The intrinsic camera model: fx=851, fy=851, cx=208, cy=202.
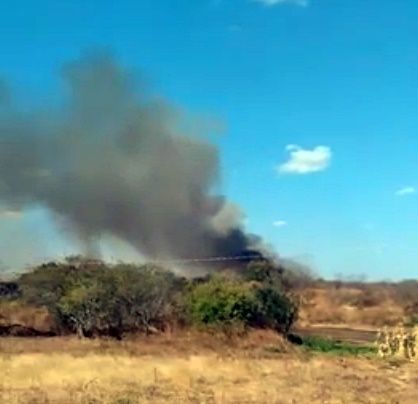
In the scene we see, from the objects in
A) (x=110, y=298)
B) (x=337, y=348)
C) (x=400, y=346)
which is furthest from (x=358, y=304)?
(x=400, y=346)

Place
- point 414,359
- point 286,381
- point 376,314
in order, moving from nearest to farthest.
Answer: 1. point 286,381
2. point 414,359
3. point 376,314

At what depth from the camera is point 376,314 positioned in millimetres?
88375

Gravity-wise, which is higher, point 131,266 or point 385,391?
point 131,266

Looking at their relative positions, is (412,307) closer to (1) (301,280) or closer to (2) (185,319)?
(1) (301,280)

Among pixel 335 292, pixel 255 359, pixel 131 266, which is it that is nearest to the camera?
pixel 255 359

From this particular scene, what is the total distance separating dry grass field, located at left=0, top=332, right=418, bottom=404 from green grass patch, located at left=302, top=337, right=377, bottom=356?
3.73m

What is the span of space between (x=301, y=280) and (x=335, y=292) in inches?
518

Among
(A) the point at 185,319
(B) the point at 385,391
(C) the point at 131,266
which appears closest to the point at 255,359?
(B) the point at 385,391

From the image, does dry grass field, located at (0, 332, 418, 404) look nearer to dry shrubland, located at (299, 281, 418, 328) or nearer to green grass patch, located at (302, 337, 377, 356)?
green grass patch, located at (302, 337, 377, 356)

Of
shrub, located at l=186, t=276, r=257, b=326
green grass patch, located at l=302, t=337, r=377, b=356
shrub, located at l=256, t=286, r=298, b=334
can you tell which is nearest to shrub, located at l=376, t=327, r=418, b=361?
green grass patch, located at l=302, t=337, r=377, b=356

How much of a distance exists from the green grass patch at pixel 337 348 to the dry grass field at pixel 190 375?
3.73 m

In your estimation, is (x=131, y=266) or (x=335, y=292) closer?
(x=131, y=266)

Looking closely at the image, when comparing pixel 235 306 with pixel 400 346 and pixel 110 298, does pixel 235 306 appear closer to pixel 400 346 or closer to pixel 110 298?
pixel 110 298

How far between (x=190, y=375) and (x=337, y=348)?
77.5 feet
